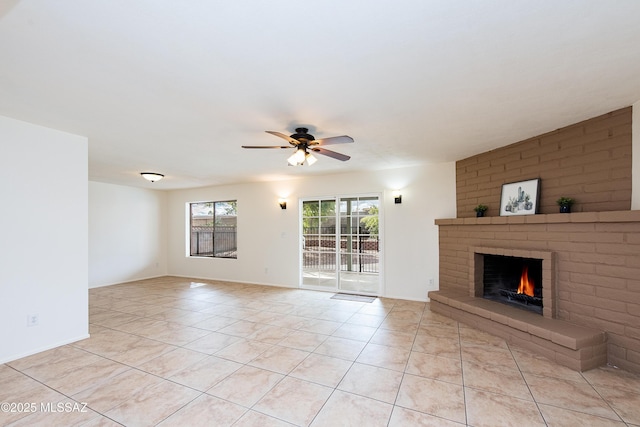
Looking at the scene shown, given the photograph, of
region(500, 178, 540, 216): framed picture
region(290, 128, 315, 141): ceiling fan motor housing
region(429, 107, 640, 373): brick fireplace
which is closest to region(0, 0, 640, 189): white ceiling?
region(290, 128, 315, 141): ceiling fan motor housing

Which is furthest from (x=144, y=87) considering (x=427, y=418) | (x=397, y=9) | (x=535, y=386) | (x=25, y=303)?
(x=535, y=386)

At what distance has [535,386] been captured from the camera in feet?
7.68

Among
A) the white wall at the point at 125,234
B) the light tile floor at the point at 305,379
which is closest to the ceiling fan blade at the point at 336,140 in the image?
the light tile floor at the point at 305,379

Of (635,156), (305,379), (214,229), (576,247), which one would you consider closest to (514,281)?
(576,247)

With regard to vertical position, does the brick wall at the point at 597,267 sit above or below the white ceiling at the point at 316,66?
below

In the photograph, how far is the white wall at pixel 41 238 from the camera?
2834 millimetres

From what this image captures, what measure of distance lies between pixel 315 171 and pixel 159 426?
4.40 meters

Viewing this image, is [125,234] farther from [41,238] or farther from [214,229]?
[41,238]

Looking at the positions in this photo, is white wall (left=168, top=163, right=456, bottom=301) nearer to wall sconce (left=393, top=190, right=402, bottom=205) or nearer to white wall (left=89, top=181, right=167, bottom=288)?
wall sconce (left=393, top=190, right=402, bottom=205)

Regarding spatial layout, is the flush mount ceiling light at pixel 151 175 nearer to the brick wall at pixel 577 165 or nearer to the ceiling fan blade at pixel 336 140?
the ceiling fan blade at pixel 336 140

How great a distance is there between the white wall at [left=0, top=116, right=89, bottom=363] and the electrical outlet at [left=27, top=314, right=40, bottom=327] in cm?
2

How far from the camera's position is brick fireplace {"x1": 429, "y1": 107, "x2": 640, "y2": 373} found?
8.47 ft

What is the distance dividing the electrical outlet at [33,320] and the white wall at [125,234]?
384cm

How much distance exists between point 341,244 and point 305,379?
346 centimetres
